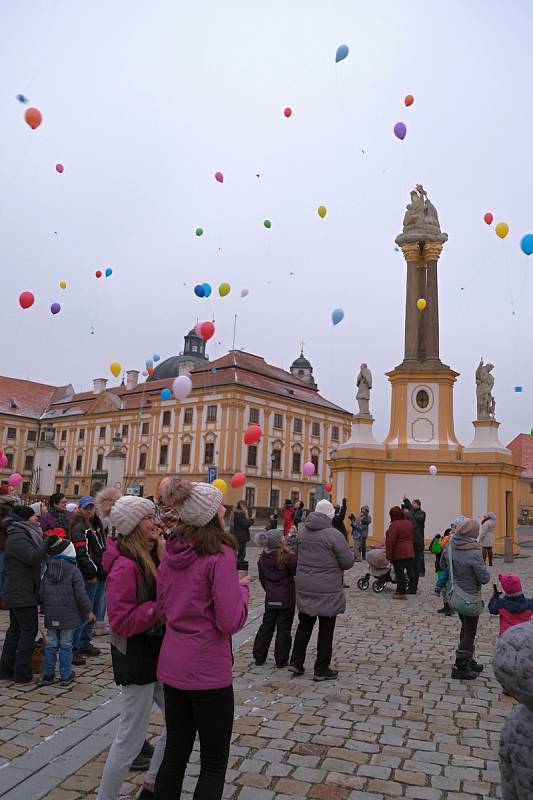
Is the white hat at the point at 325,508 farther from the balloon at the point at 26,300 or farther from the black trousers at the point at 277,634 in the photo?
the balloon at the point at 26,300

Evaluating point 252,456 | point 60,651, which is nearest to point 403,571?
point 60,651

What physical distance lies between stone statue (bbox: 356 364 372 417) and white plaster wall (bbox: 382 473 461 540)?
2.96m

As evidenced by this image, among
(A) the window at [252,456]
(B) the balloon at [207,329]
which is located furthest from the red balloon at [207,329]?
(A) the window at [252,456]

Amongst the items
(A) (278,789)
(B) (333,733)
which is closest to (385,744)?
(B) (333,733)

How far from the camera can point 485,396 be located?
24.1 m

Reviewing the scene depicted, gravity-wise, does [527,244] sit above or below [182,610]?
above

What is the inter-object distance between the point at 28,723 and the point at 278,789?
2.20 meters

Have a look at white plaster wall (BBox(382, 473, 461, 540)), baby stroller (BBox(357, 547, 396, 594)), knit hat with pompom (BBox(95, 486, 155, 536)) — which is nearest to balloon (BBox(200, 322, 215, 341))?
baby stroller (BBox(357, 547, 396, 594))

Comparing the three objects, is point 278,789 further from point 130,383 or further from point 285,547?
point 130,383

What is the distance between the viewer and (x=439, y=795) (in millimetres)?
3963

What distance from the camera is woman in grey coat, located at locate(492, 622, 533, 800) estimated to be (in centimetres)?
213

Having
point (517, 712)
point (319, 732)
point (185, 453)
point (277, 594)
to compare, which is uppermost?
point (185, 453)

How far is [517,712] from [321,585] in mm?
4329

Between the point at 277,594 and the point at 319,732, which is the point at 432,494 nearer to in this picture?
the point at 277,594
